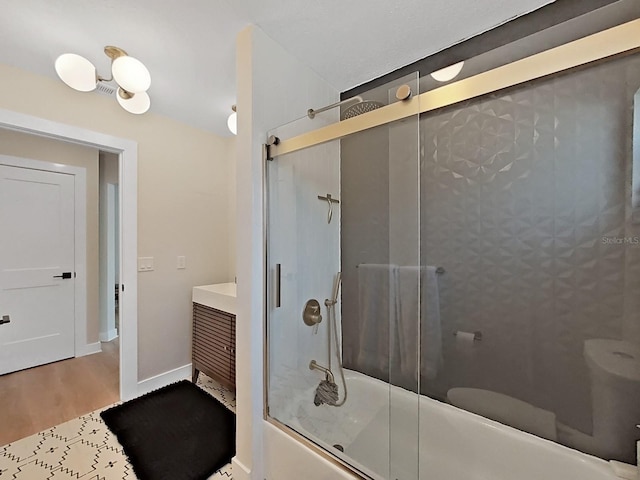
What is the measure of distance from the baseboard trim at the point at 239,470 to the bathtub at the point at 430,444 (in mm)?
339

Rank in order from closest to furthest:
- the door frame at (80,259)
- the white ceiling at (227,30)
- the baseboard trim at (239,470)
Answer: the white ceiling at (227,30) → the baseboard trim at (239,470) → the door frame at (80,259)

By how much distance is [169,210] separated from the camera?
247 centimetres

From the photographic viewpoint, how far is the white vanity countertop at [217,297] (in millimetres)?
2059

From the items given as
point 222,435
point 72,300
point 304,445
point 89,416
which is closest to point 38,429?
point 89,416

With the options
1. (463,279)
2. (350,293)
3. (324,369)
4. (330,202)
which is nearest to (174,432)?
(324,369)

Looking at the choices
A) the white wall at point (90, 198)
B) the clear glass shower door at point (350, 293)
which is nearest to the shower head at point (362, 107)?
the clear glass shower door at point (350, 293)

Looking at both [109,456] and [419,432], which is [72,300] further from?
[419,432]

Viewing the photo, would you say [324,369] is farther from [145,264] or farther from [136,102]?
[136,102]

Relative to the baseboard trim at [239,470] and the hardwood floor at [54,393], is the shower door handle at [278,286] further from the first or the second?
the hardwood floor at [54,393]

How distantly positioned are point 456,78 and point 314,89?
0.98m

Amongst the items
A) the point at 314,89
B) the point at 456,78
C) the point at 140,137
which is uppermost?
the point at 314,89

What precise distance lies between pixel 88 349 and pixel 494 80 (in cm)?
423

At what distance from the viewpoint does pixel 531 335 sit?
138 cm
